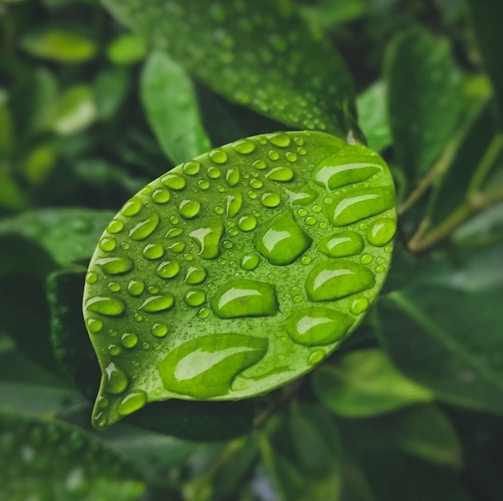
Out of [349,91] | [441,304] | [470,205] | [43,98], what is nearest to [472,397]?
[441,304]

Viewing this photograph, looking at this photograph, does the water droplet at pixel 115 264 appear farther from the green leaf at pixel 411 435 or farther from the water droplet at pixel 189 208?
the green leaf at pixel 411 435

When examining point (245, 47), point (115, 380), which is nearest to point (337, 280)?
point (115, 380)

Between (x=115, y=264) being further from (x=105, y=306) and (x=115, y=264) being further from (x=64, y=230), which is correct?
(x=64, y=230)

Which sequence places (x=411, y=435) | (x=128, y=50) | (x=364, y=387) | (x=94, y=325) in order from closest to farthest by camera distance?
(x=94, y=325) → (x=364, y=387) → (x=411, y=435) → (x=128, y=50)

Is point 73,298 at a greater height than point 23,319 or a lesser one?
greater

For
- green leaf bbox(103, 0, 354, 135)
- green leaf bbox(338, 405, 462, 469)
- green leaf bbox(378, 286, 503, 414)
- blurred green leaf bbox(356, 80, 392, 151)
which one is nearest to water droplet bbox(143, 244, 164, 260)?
green leaf bbox(103, 0, 354, 135)

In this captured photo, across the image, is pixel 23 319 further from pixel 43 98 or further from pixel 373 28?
pixel 373 28
